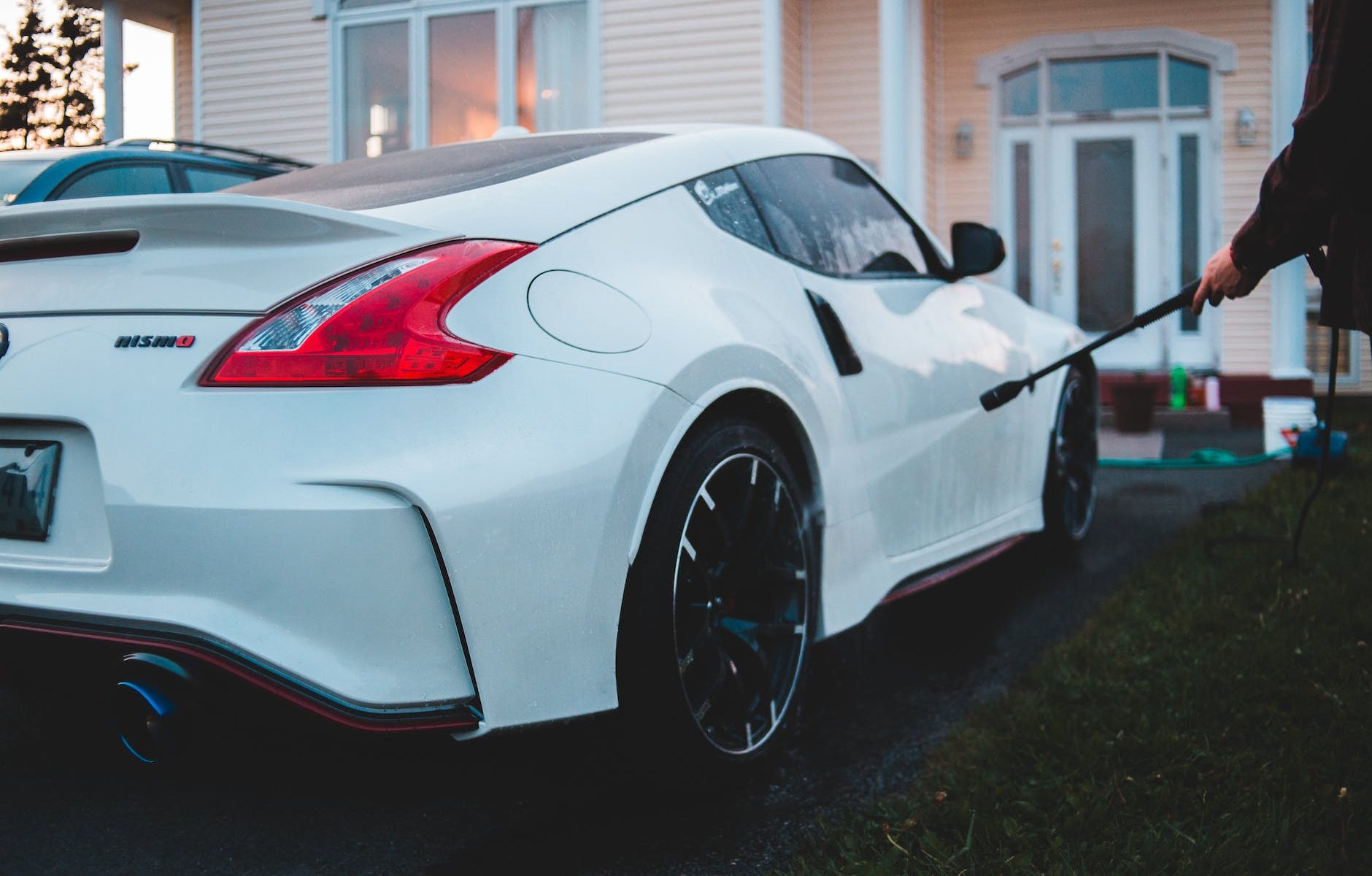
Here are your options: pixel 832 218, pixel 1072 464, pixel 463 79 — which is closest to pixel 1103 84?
pixel 463 79

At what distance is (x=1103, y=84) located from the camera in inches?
487

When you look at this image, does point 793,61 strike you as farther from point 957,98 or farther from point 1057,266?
point 1057,266

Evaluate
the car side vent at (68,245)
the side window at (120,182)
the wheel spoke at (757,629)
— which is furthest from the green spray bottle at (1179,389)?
the car side vent at (68,245)

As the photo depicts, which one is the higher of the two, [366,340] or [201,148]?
[201,148]

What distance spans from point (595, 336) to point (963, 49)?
37.2 ft

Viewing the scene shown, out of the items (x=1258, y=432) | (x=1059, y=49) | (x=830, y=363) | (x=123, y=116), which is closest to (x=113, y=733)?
(x=830, y=363)

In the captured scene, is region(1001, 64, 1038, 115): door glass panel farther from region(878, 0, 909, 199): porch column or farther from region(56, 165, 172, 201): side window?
region(56, 165, 172, 201): side window

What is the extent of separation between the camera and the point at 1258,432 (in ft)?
33.7

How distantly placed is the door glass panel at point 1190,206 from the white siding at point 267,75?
28.3 feet

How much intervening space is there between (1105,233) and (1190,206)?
0.83 metres

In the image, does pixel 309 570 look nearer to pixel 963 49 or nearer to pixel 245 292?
pixel 245 292

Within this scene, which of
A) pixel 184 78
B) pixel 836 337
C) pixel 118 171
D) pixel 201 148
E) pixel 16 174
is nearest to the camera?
pixel 836 337

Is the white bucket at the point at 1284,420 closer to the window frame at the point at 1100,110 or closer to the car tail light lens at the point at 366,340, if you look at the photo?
the window frame at the point at 1100,110

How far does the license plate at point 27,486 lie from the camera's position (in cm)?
215
